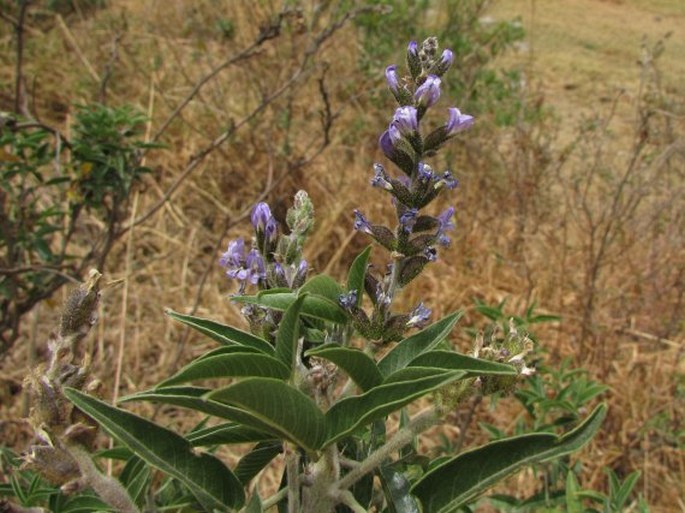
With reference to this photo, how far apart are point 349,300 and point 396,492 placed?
18 cm

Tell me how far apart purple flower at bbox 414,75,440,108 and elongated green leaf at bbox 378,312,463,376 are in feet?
0.67

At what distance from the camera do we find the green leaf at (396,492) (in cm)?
68

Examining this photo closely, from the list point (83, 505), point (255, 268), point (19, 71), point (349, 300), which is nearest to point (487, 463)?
point (349, 300)

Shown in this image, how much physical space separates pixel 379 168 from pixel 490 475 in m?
0.32

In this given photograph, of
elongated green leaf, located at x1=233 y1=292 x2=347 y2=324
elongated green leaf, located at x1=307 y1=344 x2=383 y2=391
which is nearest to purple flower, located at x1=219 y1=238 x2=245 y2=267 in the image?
elongated green leaf, located at x1=233 y1=292 x2=347 y2=324

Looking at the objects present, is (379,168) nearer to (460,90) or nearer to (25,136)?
(25,136)

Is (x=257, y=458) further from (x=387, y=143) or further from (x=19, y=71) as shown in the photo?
(x=19, y=71)

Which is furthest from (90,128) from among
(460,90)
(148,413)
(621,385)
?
(460,90)

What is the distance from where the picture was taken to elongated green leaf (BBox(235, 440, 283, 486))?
769mm

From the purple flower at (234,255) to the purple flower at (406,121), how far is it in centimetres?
22

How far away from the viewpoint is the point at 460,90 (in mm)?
3723

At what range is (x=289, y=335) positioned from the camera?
0.62 meters

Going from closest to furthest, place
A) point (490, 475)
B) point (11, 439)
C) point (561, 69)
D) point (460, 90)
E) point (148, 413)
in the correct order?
point (490, 475) < point (11, 439) < point (148, 413) < point (460, 90) < point (561, 69)

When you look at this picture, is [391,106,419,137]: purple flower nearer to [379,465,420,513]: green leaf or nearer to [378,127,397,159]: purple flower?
[378,127,397,159]: purple flower
